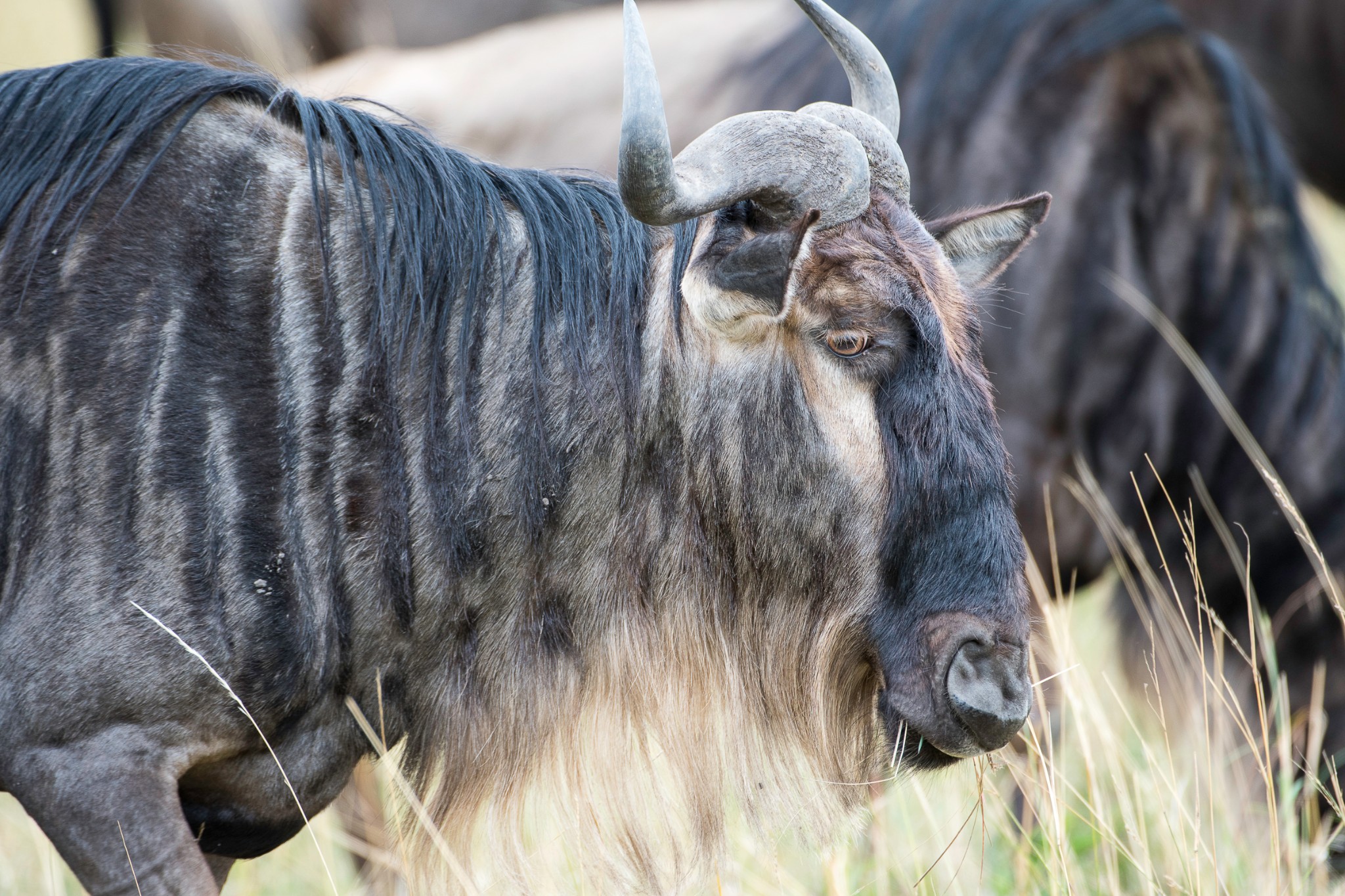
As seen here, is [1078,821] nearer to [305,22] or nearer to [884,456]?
[884,456]

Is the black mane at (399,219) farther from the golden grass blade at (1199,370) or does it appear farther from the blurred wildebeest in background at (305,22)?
the blurred wildebeest in background at (305,22)

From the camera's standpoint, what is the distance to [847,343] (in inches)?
81.8

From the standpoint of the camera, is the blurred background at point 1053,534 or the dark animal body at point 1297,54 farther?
the dark animal body at point 1297,54

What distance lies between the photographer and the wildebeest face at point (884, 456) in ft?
6.70

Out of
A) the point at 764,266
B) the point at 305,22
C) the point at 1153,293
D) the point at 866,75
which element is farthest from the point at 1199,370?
the point at 305,22

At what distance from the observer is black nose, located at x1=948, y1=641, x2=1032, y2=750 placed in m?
2.02

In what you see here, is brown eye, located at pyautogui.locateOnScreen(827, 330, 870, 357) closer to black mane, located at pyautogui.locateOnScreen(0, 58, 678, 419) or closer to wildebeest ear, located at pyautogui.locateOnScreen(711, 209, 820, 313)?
wildebeest ear, located at pyautogui.locateOnScreen(711, 209, 820, 313)

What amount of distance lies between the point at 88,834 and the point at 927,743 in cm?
138

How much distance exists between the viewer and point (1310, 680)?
3895 millimetres

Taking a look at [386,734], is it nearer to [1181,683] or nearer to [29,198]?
[29,198]

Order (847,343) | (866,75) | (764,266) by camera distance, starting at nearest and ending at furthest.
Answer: (764,266), (847,343), (866,75)

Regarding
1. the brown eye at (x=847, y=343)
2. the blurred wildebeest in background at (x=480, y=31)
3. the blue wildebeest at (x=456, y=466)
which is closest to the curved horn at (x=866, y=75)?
the blue wildebeest at (x=456, y=466)

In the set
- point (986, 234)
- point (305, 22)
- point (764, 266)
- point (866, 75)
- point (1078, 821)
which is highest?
point (866, 75)

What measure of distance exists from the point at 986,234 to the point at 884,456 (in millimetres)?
685
